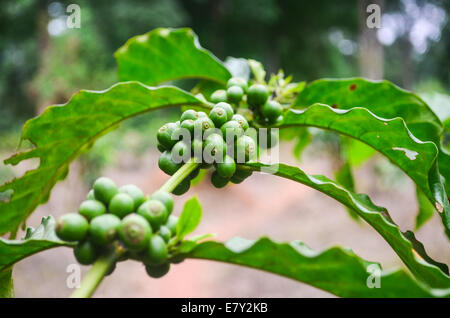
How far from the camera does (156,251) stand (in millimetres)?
507

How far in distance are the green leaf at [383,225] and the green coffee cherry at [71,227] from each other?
0.32 metres

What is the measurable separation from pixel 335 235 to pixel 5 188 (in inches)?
225

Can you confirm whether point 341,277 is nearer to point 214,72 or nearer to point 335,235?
point 214,72

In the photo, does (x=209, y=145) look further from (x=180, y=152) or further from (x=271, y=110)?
(x=271, y=110)

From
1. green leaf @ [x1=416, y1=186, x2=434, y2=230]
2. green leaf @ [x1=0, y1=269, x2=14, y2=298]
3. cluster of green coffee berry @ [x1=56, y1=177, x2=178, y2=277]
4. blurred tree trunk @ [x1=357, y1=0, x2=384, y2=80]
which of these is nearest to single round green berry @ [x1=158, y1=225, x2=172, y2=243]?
cluster of green coffee berry @ [x1=56, y1=177, x2=178, y2=277]

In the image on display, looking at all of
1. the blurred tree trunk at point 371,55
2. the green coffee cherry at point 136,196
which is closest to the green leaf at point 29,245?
the green coffee cherry at point 136,196

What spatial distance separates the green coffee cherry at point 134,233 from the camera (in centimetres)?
49

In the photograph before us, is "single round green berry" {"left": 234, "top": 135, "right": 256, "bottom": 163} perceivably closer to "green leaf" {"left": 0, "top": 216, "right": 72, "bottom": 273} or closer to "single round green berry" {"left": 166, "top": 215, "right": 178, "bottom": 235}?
"single round green berry" {"left": 166, "top": 215, "right": 178, "bottom": 235}

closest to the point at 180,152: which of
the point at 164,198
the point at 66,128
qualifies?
the point at 164,198

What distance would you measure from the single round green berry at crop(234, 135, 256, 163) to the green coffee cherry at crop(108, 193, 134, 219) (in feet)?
0.79

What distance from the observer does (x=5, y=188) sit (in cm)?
81

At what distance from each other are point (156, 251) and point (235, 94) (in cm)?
47

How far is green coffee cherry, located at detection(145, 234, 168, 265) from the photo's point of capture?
1.66 feet

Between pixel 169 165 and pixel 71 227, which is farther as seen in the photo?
pixel 169 165
